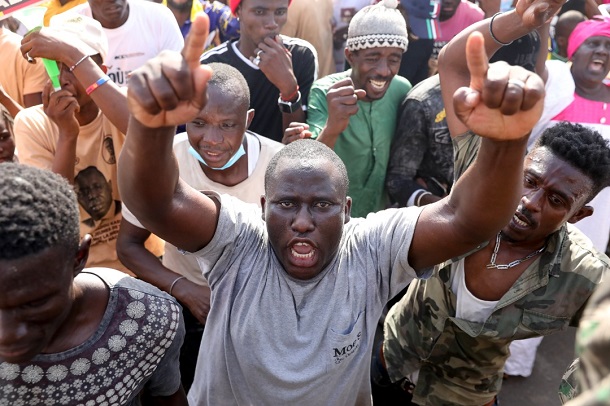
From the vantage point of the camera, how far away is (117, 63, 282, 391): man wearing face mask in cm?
276

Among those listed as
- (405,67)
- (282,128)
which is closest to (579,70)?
(405,67)

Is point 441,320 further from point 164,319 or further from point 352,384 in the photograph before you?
point 164,319

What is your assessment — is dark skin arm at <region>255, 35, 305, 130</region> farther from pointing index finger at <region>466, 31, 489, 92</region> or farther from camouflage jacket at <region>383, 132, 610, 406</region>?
pointing index finger at <region>466, 31, 489, 92</region>

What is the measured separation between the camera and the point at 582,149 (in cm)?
232

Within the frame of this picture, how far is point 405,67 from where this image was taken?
4.48 meters

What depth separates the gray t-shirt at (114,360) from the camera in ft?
5.49

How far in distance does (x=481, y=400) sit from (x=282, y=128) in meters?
1.87

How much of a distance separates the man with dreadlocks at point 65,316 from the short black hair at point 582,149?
150 cm

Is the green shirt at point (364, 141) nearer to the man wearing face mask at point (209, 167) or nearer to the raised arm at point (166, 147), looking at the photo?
the man wearing face mask at point (209, 167)

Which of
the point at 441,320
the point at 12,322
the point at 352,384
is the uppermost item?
the point at 12,322

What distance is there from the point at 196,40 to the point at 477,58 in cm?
62

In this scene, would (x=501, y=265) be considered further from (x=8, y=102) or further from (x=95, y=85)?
(x=8, y=102)

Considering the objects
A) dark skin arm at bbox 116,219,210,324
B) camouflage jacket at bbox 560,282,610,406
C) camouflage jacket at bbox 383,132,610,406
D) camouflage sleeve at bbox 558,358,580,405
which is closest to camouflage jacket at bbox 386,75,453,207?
camouflage jacket at bbox 383,132,610,406

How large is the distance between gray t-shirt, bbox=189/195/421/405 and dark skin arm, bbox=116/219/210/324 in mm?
746
